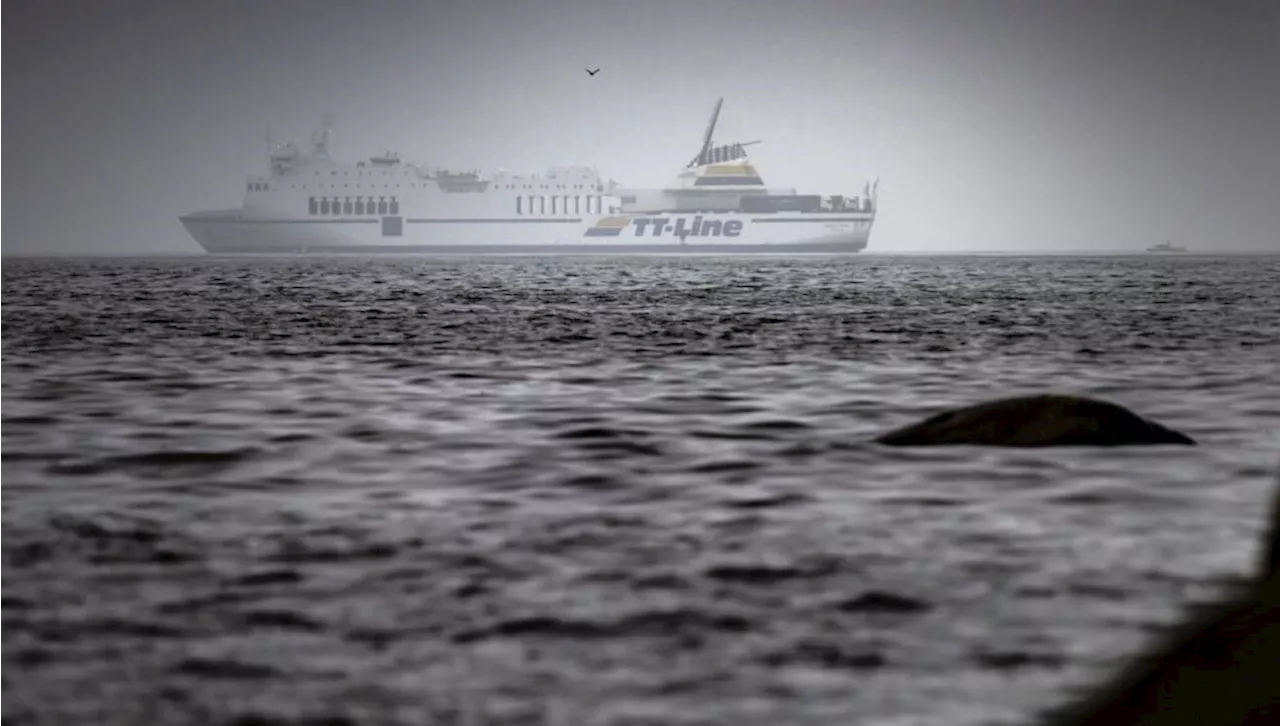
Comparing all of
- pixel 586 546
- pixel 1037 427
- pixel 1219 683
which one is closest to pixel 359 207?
pixel 1037 427

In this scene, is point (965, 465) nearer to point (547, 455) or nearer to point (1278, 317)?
point (547, 455)

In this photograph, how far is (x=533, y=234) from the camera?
516 feet

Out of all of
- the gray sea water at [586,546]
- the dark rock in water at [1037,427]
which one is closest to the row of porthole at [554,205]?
the gray sea water at [586,546]

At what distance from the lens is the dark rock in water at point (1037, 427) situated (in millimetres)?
9969

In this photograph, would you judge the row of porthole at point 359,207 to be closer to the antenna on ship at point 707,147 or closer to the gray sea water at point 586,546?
the antenna on ship at point 707,147

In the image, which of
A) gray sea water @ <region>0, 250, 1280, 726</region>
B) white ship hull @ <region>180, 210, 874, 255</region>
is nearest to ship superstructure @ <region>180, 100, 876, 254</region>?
white ship hull @ <region>180, 210, 874, 255</region>

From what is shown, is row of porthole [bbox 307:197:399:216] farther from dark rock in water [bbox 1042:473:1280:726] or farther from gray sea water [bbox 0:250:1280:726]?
dark rock in water [bbox 1042:473:1280:726]

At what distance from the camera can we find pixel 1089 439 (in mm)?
9984

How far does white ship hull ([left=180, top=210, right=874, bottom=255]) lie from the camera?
153m

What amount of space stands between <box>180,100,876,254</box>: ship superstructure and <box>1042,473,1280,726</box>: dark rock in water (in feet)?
488

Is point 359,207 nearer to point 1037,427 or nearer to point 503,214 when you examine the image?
point 503,214

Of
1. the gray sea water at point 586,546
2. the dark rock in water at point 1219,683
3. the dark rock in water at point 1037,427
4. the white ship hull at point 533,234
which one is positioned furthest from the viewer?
the white ship hull at point 533,234

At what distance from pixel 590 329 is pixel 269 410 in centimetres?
1471

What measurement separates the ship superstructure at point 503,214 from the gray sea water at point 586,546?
137 m
